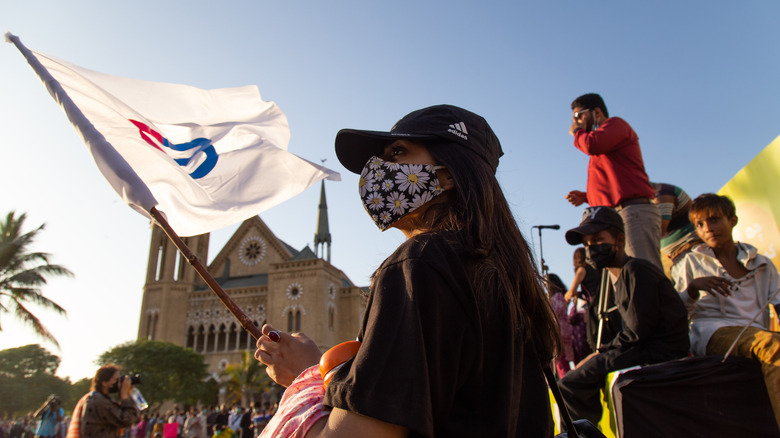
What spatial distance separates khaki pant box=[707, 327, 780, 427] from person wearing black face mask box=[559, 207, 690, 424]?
0.80 ft

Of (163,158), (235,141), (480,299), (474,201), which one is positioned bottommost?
(480,299)

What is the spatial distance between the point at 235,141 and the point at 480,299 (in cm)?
274

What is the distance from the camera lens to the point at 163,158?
9.96 ft

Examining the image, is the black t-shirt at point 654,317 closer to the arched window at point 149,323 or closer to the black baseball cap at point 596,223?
the black baseball cap at point 596,223

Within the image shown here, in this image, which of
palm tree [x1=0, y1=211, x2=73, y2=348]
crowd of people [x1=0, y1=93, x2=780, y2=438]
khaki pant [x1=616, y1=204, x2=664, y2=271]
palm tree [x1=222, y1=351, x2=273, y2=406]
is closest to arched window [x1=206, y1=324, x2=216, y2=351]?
palm tree [x1=222, y1=351, x2=273, y2=406]

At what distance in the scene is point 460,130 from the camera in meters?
1.52

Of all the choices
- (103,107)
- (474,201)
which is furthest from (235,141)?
(474,201)

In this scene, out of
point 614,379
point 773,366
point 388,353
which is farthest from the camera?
point 614,379

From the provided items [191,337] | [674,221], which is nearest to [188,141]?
[674,221]

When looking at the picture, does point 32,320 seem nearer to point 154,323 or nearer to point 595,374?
point 595,374

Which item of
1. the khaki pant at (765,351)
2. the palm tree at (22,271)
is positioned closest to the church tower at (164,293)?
the palm tree at (22,271)

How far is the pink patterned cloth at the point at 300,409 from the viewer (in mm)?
1124

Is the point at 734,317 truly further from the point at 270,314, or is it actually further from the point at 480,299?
the point at 270,314

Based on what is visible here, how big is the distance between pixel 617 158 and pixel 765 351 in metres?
2.26
